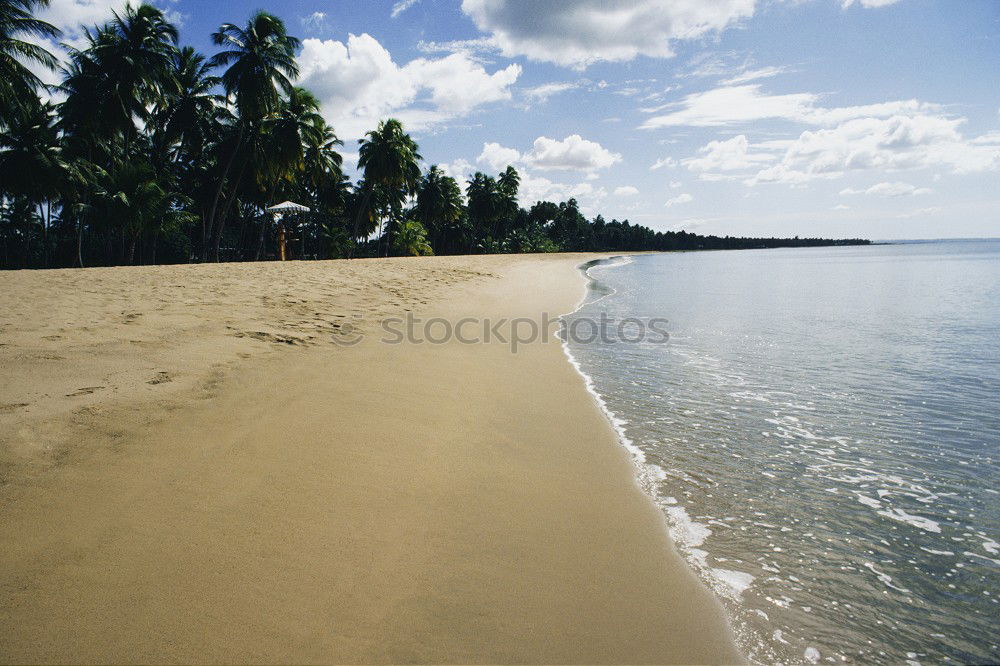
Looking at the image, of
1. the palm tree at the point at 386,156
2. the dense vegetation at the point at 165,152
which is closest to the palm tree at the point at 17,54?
the dense vegetation at the point at 165,152

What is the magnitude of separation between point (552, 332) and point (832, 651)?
6.55 meters

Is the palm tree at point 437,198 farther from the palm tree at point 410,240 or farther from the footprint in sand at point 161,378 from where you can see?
the footprint in sand at point 161,378

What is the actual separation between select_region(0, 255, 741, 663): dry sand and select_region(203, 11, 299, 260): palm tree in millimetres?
25549

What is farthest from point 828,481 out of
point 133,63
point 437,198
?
point 437,198

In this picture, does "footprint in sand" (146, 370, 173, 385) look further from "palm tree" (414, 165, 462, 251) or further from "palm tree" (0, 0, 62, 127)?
"palm tree" (414, 165, 462, 251)

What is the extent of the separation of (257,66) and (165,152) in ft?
32.5

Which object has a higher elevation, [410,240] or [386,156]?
[386,156]

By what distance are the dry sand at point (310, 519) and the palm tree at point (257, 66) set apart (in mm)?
25549

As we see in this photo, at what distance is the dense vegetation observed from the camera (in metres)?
22.2

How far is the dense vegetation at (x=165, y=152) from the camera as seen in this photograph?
22.2 m

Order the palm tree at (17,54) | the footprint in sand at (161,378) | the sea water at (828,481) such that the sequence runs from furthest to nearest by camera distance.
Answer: the palm tree at (17,54) < the footprint in sand at (161,378) < the sea water at (828,481)

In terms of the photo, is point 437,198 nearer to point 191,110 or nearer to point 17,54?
point 191,110

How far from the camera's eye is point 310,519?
2.31m

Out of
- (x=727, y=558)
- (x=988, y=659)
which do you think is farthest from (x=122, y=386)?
(x=988, y=659)
